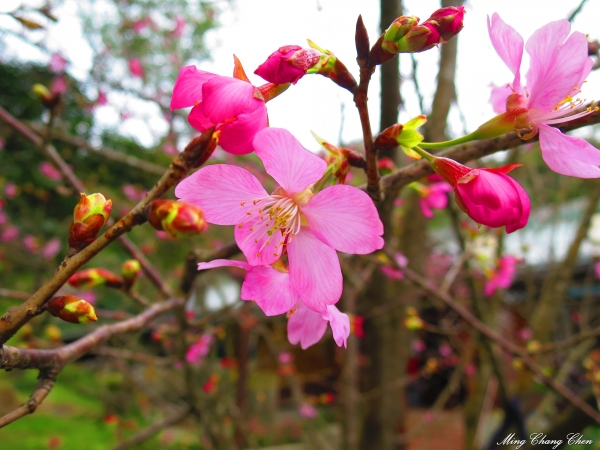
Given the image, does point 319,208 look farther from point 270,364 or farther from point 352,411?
point 270,364

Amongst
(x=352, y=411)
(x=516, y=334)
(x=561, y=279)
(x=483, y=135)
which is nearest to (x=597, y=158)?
(x=483, y=135)

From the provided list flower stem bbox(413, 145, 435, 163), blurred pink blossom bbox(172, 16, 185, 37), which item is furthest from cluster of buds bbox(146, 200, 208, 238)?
blurred pink blossom bbox(172, 16, 185, 37)

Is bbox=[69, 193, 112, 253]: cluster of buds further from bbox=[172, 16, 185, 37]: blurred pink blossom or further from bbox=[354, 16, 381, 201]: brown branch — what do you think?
bbox=[172, 16, 185, 37]: blurred pink blossom

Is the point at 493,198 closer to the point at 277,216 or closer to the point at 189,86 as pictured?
the point at 277,216

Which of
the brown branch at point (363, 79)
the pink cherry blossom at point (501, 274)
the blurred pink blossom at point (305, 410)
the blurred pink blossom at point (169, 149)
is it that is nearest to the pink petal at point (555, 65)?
the brown branch at point (363, 79)

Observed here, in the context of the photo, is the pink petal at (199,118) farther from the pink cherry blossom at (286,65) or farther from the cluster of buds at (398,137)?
the cluster of buds at (398,137)

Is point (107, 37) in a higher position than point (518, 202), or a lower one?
lower
